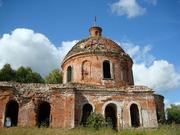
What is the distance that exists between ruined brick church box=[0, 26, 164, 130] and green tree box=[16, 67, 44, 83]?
42.6ft

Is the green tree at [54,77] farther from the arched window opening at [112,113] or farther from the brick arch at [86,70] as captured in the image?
the arched window opening at [112,113]

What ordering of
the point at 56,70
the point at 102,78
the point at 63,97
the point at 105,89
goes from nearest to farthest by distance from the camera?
the point at 63,97 < the point at 105,89 < the point at 102,78 < the point at 56,70

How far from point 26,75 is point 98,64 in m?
16.5

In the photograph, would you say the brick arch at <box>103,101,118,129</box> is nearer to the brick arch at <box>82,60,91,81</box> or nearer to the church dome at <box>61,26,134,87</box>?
the church dome at <box>61,26,134,87</box>

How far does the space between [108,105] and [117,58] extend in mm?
5000

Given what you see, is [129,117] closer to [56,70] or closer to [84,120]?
[84,120]

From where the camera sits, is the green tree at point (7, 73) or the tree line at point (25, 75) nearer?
the green tree at point (7, 73)

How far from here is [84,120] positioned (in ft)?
66.1

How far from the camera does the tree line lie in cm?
3447

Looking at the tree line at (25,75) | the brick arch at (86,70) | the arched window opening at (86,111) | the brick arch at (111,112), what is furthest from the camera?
the tree line at (25,75)

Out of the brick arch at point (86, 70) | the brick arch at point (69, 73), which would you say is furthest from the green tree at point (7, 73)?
the brick arch at point (86, 70)

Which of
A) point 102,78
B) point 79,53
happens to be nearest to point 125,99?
point 102,78

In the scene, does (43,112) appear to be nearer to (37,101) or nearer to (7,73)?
(37,101)

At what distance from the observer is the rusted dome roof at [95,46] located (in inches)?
929
